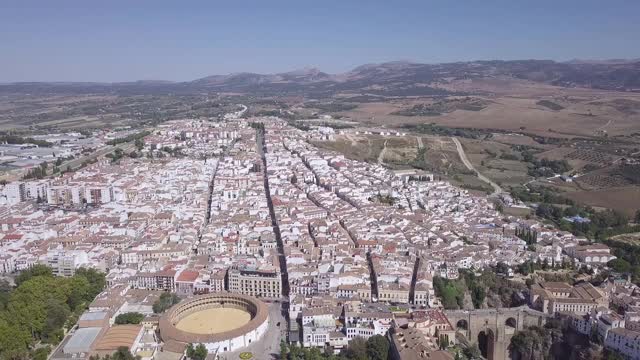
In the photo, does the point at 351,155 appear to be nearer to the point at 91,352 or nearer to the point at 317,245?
the point at 317,245

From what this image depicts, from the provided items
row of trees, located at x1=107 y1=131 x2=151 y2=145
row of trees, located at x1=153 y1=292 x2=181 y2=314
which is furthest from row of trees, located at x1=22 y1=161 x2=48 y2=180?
row of trees, located at x1=153 y1=292 x2=181 y2=314

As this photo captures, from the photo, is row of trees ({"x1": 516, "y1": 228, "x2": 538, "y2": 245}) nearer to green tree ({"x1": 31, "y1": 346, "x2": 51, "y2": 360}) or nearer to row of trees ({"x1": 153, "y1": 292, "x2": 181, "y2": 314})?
row of trees ({"x1": 153, "y1": 292, "x2": 181, "y2": 314})

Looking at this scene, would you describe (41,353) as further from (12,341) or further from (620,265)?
(620,265)

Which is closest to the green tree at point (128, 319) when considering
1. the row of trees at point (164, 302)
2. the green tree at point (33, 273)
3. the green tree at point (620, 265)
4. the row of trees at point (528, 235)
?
the row of trees at point (164, 302)

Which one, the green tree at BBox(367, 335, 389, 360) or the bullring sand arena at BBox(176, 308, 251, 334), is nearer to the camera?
the green tree at BBox(367, 335, 389, 360)

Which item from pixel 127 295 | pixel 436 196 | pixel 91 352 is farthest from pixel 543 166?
pixel 91 352
